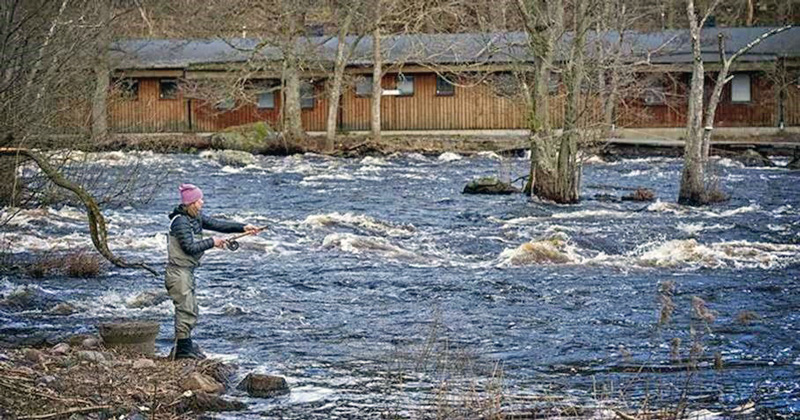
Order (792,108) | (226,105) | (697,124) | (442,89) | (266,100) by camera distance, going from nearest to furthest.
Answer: (697,124)
(792,108)
(442,89)
(226,105)
(266,100)

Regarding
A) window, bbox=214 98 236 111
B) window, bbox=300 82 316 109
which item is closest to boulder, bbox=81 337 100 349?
window, bbox=214 98 236 111

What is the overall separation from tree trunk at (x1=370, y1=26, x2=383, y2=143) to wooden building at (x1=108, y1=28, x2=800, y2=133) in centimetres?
83

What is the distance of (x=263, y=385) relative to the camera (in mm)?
11242

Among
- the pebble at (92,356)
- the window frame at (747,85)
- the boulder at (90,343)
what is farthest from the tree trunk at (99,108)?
the window frame at (747,85)

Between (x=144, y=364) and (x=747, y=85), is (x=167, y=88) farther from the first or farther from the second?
(x=144, y=364)

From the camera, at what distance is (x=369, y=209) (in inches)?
1082

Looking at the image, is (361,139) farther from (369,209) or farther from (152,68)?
(369,209)

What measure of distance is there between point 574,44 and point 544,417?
1855 cm

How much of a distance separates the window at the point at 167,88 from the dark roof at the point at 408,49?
0.85 meters

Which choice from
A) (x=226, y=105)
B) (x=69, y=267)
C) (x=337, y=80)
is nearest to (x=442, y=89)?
(x=337, y=80)

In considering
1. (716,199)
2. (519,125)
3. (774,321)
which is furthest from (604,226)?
(519,125)

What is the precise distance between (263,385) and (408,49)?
128 ft

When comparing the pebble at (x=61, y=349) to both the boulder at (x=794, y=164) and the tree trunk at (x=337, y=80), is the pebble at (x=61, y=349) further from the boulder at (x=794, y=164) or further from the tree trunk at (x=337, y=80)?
the tree trunk at (x=337, y=80)

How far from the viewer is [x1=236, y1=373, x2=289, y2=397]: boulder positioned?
1120cm
